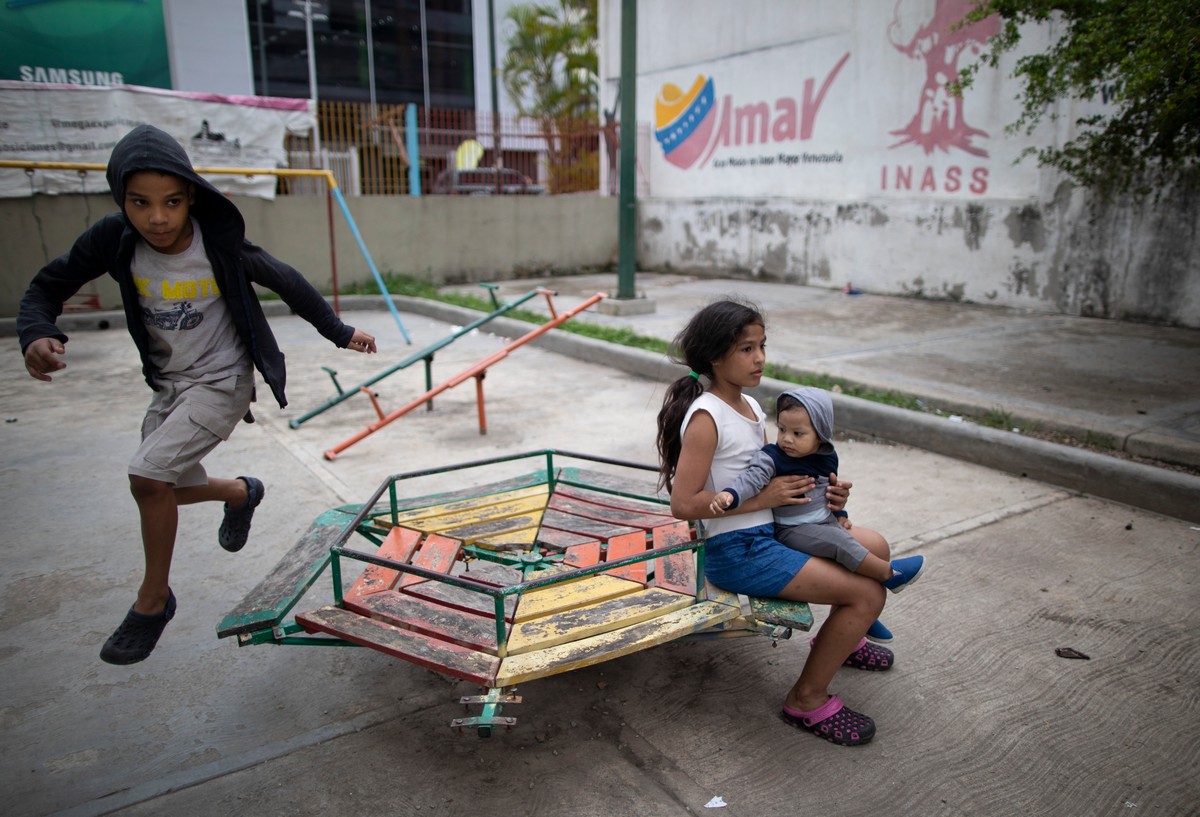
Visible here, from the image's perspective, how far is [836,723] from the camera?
7.88 feet

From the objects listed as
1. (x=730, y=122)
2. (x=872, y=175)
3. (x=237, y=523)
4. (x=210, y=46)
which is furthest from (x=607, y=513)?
(x=210, y=46)

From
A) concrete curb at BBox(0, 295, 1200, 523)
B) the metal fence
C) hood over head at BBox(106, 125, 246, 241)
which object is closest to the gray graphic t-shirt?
hood over head at BBox(106, 125, 246, 241)

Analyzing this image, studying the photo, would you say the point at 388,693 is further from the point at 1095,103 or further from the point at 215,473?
the point at 1095,103

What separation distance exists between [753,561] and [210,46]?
25.3 meters

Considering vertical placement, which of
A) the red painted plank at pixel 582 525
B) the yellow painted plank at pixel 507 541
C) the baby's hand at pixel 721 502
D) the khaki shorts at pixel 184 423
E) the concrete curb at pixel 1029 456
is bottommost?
the concrete curb at pixel 1029 456

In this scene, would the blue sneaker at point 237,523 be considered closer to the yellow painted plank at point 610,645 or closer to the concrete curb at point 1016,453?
the yellow painted plank at point 610,645

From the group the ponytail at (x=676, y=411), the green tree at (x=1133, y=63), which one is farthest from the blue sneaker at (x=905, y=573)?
the green tree at (x=1133, y=63)

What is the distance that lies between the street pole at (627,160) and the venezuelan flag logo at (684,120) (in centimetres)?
438

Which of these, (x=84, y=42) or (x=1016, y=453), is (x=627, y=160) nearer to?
(x=1016, y=453)

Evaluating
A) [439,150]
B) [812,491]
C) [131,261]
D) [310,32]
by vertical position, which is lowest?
[812,491]

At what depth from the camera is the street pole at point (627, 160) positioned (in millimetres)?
9062

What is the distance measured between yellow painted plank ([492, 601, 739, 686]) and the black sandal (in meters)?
1.11

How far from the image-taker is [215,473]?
188 inches

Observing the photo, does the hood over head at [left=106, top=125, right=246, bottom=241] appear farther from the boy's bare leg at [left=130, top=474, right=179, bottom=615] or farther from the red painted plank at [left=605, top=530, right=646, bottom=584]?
the red painted plank at [left=605, top=530, right=646, bottom=584]
